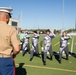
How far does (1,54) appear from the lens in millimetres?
3838

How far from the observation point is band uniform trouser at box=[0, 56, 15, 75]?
3.85 metres

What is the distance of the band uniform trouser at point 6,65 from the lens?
385 cm

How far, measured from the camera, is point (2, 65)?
386 cm

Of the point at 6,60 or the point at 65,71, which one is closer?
the point at 6,60

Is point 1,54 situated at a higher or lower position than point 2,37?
lower

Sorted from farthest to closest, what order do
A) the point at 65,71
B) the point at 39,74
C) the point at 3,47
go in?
the point at 65,71 → the point at 39,74 → the point at 3,47

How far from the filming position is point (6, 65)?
386 centimetres

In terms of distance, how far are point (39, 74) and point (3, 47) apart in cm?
560

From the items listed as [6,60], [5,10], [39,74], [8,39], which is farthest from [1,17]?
[39,74]

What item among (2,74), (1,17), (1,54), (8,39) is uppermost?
(1,17)

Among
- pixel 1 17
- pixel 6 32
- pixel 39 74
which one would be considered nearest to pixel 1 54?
pixel 6 32

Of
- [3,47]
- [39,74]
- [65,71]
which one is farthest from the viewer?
[65,71]

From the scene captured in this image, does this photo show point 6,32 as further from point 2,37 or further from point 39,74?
point 39,74

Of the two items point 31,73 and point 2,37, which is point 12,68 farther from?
point 31,73
